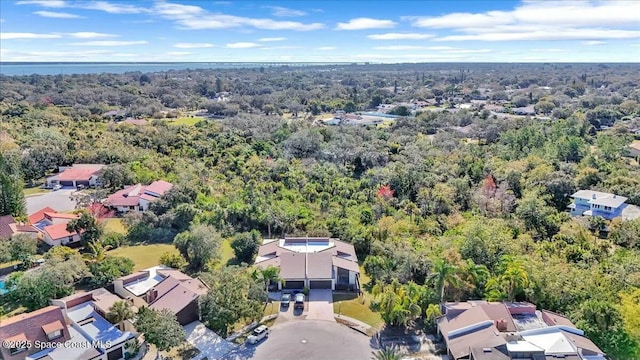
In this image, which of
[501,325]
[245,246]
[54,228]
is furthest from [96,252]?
[501,325]

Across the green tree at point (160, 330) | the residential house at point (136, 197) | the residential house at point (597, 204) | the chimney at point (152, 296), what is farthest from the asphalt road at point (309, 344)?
the residential house at point (597, 204)

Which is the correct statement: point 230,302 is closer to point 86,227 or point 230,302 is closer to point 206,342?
point 206,342

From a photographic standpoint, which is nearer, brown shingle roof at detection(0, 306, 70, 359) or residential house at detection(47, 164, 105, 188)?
brown shingle roof at detection(0, 306, 70, 359)

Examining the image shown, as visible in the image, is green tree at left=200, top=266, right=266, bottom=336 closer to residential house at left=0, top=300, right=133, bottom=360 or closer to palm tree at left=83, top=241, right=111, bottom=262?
residential house at left=0, top=300, right=133, bottom=360

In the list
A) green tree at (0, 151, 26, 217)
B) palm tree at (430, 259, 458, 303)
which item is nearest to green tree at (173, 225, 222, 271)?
green tree at (0, 151, 26, 217)

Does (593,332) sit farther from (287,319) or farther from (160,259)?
(160,259)

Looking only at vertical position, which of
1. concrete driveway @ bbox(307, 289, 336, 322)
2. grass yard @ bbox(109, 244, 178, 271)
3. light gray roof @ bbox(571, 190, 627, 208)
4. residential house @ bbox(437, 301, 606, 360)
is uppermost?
light gray roof @ bbox(571, 190, 627, 208)

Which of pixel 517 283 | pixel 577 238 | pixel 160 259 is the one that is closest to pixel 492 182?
pixel 577 238

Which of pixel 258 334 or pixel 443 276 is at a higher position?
pixel 443 276

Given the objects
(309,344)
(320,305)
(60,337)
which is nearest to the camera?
(60,337)
